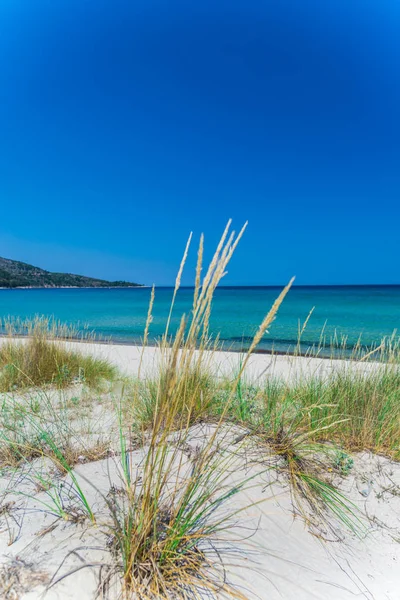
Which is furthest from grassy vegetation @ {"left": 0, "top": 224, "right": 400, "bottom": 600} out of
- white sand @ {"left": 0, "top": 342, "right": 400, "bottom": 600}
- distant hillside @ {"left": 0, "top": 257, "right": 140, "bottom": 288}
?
distant hillside @ {"left": 0, "top": 257, "right": 140, "bottom": 288}

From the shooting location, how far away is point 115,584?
129 cm

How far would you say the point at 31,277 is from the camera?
272 feet

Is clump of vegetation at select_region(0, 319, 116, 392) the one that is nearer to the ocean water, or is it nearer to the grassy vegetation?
the grassy vegetation

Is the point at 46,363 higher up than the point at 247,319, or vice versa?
the point at 247,319

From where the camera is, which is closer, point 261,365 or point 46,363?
point 46,363

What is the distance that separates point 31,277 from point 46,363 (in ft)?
291

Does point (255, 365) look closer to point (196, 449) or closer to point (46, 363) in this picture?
point (46, 363)

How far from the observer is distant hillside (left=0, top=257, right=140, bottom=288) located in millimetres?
76375

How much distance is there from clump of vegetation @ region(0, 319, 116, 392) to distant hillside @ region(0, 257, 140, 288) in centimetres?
8054

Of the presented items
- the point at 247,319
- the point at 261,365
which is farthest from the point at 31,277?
the point at 261,365

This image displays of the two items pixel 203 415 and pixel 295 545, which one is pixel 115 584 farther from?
pixel 203 415

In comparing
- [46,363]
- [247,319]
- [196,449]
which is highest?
[247,319]

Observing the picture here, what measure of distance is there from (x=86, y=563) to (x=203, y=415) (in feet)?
5.00

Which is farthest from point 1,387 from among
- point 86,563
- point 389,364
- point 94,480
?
point 389,364
